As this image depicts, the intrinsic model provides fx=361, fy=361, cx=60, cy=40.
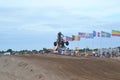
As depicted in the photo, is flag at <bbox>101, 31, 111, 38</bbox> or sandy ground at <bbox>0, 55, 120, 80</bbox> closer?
sandy ground at <bbox>0, 55, 120, 80</bbox>

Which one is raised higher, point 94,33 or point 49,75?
point 94,33

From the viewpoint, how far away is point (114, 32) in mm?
39156

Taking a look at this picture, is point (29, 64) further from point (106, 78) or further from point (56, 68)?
point (106, 78)

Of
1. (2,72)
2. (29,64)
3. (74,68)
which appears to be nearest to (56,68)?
(74,68)

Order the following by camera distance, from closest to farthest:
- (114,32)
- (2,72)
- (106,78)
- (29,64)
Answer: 1. (106,78)
2. (29,64)
3. (2,72)
4. (114,32)

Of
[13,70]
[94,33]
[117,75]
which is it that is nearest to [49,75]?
[117,75]

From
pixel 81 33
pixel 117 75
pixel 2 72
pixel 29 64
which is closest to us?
pixel 117 75

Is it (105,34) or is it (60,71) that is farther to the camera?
(105,34)

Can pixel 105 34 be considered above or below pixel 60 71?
above

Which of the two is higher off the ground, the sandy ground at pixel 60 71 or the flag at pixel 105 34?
the flag at pixel 105 34

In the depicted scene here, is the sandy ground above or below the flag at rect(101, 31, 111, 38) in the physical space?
below

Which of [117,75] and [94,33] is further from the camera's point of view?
[94,33]

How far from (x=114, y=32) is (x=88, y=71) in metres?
18.8

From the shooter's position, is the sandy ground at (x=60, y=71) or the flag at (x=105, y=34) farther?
the flag at (x=105, y=34)
